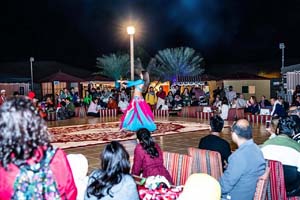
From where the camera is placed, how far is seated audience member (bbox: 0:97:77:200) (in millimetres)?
2188

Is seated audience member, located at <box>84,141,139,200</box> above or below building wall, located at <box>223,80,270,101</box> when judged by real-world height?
below

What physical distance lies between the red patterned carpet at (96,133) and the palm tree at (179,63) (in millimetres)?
24611

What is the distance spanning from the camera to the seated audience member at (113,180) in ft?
9.96

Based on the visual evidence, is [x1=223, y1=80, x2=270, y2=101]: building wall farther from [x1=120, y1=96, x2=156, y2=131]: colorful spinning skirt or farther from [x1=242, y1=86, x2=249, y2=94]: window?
[x1=120, y1=96, x2=156, y2=131]: colorful spinning skirt

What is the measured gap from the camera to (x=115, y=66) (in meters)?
40.1

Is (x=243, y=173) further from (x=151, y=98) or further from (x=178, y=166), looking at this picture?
(x=151, y=98)

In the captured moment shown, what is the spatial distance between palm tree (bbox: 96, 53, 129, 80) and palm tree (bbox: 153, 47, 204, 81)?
9.29 ft

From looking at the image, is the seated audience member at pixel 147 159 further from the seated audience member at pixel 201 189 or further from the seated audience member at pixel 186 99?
the seated audience member at pixel 186 99

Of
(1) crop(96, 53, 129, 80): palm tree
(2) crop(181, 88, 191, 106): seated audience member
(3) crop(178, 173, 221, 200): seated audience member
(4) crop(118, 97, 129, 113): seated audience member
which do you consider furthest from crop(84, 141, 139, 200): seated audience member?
(1) crop(96, 53, 129, 80): palm tree

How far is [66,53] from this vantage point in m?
43.9

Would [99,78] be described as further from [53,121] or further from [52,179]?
[52,179]

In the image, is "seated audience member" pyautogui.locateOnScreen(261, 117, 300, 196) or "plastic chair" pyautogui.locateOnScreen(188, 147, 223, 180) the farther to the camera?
"plastic chair" pyautogui.locateOnScreen(188, 147, 223, 180)

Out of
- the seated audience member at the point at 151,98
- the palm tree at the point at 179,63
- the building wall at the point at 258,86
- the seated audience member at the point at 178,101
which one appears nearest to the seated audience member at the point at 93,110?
the seated audience member at the point at 151,98

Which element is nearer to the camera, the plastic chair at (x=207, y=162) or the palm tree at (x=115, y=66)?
the plastic chair at (x=207, y=162)
